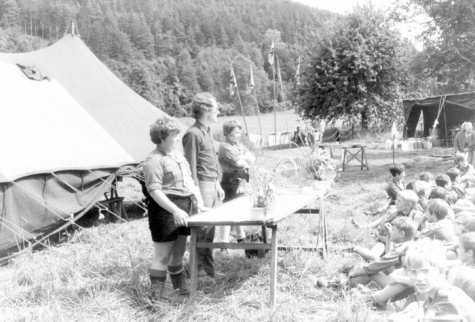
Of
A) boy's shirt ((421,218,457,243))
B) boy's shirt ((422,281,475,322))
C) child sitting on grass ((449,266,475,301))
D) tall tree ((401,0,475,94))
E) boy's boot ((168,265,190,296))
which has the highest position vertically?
tall tree ((401,0,475,94))

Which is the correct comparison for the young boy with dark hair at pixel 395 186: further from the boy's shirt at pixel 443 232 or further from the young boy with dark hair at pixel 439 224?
the boy's shirt at pixel 443 232

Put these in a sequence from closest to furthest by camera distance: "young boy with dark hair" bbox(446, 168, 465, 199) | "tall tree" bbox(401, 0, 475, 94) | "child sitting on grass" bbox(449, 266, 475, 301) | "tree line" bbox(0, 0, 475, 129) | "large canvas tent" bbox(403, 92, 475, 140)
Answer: "child sitting on grass" bbox(449, 266, 475, 301), "young boy with dark hair" bbox(446, 168, 465, 199), "tall tree" bbox(401, 0, 475, 94), "large canvas tent" bbox(403, 92, 475, 140), "tree line" bbox(0, 0, 475, 129)

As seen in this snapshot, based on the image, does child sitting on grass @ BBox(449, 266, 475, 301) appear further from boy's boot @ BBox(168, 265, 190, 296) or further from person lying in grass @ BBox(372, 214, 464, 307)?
boy's boot @ BBox(168, 265, 190, 296)

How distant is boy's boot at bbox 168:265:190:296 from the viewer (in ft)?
11.8

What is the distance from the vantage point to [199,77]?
222 ft

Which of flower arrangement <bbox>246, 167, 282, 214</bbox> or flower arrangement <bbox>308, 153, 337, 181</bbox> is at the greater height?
flower arrangement <bbox>246, 167, 282, 214</bbox>

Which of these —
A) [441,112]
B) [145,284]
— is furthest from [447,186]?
[441,112]

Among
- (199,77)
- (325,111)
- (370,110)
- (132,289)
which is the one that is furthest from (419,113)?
Result: (199,77)

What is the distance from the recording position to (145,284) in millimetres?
3740

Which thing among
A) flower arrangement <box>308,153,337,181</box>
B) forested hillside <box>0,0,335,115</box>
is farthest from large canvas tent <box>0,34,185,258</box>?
forested hillside <box>0,0,335,115</box>

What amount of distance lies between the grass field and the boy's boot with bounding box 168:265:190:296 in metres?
0.16

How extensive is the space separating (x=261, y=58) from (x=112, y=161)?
219 feet

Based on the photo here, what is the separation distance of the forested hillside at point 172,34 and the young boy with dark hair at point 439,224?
49175 mm

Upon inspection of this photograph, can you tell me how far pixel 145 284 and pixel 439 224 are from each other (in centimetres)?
229
